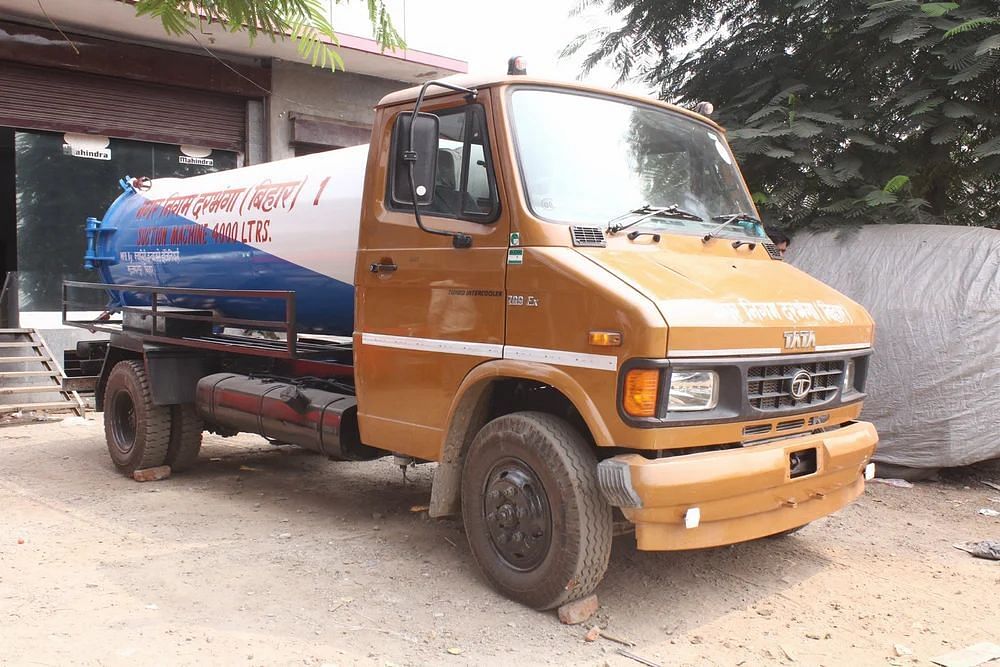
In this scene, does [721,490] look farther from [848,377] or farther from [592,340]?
[848,377]

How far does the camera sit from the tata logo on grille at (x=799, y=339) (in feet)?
13.1

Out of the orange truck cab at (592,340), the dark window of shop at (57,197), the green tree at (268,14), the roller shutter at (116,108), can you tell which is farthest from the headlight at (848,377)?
the roller shutter at (116,108)

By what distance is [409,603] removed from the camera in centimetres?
425

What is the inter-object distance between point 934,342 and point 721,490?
3747mm

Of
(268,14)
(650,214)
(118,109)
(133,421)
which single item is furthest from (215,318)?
(118,109)

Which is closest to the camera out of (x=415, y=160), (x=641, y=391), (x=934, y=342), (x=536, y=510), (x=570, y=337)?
(x=641, y=391)

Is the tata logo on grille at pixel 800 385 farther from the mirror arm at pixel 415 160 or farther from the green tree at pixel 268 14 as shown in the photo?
the green tree at pixel 268 14

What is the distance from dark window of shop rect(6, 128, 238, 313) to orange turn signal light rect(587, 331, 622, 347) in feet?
30.0

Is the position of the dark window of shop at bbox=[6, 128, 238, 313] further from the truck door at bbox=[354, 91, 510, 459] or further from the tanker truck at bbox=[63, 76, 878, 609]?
the truck door at bbox=[354, 91, 510, 459]

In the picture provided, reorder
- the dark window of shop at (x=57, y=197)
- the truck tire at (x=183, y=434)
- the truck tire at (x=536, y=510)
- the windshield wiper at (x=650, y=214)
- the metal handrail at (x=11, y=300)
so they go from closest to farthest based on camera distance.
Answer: the truck tire at (x=536, y=510) → the windshield wiper at (x=650, y=214) → the truck tire at (x=183, y=434) → the metal handrail at (x=11, y=300) → the dark window of shop at (x=57, y=197)

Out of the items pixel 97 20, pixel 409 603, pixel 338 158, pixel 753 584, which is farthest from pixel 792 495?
pixel 97 20

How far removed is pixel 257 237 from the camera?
6254 millimetres

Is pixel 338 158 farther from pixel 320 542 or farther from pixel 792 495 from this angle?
pixel 792 495

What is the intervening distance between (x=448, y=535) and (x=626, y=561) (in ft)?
3.71
